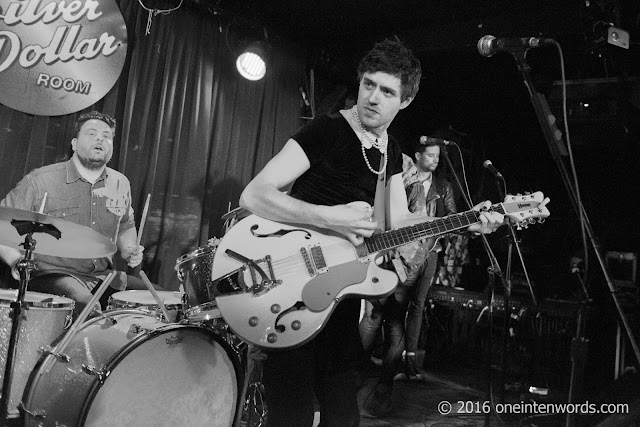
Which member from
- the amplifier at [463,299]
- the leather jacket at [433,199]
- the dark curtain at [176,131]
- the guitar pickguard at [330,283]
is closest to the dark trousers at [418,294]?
the leather jacket at [433,199]

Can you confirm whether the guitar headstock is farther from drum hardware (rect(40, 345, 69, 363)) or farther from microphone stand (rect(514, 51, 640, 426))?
drum hardware (rect(40, 345, 69, 363))

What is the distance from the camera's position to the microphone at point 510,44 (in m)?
2.56

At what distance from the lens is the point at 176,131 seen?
15.6 ft

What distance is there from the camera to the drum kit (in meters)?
2.28

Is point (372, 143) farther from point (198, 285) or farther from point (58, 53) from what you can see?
point (58, 53)

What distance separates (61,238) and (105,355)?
566mm

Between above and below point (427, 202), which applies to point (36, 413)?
below

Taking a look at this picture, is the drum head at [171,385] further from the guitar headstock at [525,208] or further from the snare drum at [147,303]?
the guitar headstock at [525,208]

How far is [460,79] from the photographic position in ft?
20.1

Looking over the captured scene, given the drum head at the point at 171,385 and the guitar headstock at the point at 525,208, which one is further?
the guitar headstock at the point at 525,208

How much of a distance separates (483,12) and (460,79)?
1.07 meters

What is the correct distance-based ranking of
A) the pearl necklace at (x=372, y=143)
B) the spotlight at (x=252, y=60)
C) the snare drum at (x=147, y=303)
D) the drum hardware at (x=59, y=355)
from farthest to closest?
the spotlight at (x=252, y=60), the snare drum at (x=147, y=303), the drum hardware at (x=59, y=355), the pearl necklace at (x=372, y=143)

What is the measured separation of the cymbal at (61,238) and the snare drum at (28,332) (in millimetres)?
251

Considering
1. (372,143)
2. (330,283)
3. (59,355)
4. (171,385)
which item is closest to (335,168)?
(372,143)
